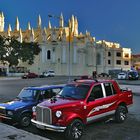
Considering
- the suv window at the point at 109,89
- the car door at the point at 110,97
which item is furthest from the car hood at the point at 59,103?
the suv window at the point at 109,89

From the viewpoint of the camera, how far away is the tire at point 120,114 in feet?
39.4

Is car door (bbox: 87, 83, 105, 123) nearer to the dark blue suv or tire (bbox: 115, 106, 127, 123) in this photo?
tire (bbox: 115, 106, 127, 123)

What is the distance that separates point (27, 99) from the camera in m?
12.8

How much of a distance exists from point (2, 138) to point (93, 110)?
3.26 metres

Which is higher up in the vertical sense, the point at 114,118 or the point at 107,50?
the point at 107,50

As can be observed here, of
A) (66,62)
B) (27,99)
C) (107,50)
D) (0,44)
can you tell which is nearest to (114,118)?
(27,99)

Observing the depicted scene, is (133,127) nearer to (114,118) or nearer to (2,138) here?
(114,118)

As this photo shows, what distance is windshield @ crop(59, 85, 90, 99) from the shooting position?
10.5 metres

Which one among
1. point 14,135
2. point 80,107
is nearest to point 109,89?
point 80,107

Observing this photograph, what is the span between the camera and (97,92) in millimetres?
11117

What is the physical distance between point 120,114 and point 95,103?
1985mm

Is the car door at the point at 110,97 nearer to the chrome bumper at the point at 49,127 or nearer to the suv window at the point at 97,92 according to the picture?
the suv window at the point at 97,92

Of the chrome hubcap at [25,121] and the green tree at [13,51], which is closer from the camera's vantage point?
the chrome hubcap at [25,121]

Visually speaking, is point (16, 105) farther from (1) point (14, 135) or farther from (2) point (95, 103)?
(2) point (95, 103)
